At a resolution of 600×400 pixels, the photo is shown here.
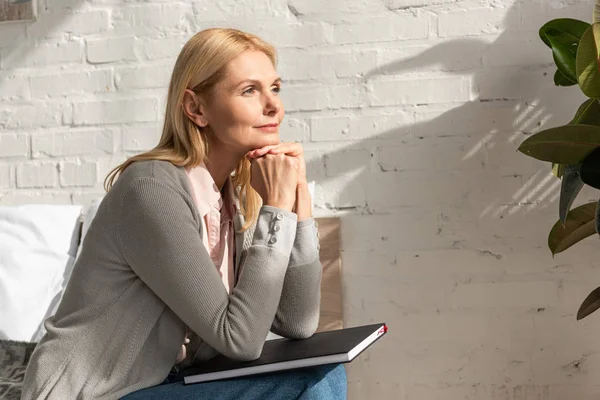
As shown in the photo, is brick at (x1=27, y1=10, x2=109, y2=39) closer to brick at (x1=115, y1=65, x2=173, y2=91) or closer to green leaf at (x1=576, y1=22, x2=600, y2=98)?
brick at (x1=115, y1=65, x2=173, y2=91)

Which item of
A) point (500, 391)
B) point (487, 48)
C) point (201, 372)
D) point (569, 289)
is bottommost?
point (500, 391)

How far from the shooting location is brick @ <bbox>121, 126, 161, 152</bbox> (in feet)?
8.30

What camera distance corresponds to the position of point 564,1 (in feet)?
7.51

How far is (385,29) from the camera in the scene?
7.82 ft

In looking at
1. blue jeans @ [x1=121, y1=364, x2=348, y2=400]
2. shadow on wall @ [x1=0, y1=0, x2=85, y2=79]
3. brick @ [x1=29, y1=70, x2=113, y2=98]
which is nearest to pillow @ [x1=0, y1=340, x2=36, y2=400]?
blue jeans @ [x1=121, y1=364, x2=348, y2=400]

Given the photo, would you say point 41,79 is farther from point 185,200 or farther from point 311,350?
point 311,350

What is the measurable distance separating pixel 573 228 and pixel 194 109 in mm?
984

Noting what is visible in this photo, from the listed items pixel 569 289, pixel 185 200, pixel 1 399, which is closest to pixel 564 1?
pixel 569 289

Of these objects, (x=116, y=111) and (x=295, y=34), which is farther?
(x=116, y=111)

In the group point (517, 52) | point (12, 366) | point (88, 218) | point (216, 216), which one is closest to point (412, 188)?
point (517, 52)

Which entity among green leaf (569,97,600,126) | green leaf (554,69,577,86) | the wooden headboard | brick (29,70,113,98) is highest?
green leaf (554,69,577,86)

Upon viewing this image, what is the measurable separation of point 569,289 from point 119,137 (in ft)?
4.65

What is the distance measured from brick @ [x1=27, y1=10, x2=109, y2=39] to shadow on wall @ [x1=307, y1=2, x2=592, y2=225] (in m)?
0.85

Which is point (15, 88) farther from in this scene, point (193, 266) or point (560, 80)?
point (560, 80)
